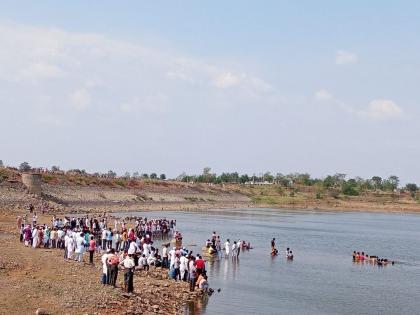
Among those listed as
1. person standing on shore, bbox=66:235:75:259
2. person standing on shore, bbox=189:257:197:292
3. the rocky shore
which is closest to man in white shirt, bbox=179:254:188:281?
the rocky shore

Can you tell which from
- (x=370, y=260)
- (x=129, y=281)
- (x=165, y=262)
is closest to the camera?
(x=129, y=281)

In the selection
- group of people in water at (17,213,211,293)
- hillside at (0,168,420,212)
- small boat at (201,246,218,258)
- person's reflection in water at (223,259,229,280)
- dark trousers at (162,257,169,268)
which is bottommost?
person's reflection in water at (223,259,229,280)

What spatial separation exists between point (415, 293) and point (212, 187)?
121 meters

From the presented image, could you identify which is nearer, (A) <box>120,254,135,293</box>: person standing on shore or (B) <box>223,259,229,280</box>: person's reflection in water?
(A) <box>120,254,135,293</box>: person standing on shore

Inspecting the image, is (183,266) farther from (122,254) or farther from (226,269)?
(226,269)

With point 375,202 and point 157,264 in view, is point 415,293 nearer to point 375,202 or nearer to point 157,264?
point 157,264

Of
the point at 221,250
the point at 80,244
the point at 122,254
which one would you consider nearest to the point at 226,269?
the point at 221,250

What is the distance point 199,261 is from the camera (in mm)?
30359

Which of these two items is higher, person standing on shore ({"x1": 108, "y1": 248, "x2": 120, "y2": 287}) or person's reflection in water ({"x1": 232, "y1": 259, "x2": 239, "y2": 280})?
person standing on shore ({"x1": 108, "y1": 248, "x2": 120, "y2": 287})

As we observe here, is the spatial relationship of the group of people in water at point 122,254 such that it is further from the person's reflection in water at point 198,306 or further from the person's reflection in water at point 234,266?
the person's reflection in water at point 234,266

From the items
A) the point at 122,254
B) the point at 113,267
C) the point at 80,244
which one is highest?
the point at 80,244

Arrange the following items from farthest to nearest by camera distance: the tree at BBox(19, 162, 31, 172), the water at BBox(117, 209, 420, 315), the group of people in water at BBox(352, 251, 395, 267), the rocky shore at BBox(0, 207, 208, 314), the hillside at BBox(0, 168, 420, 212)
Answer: the tree at BBox(19, 162, 31, 172), the hillside at BBox(0, 168, 420, 212), the group of people in water at BBox(352, 251, 395, 267), the water at BBox(117, 209, 420, 315), the rocky shore at BBox(0, 207, 208, 314)

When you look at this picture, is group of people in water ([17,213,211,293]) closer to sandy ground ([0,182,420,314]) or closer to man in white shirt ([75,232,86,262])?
man in white shirt ([75,232,86,262])

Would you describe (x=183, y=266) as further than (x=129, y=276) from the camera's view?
Yes
